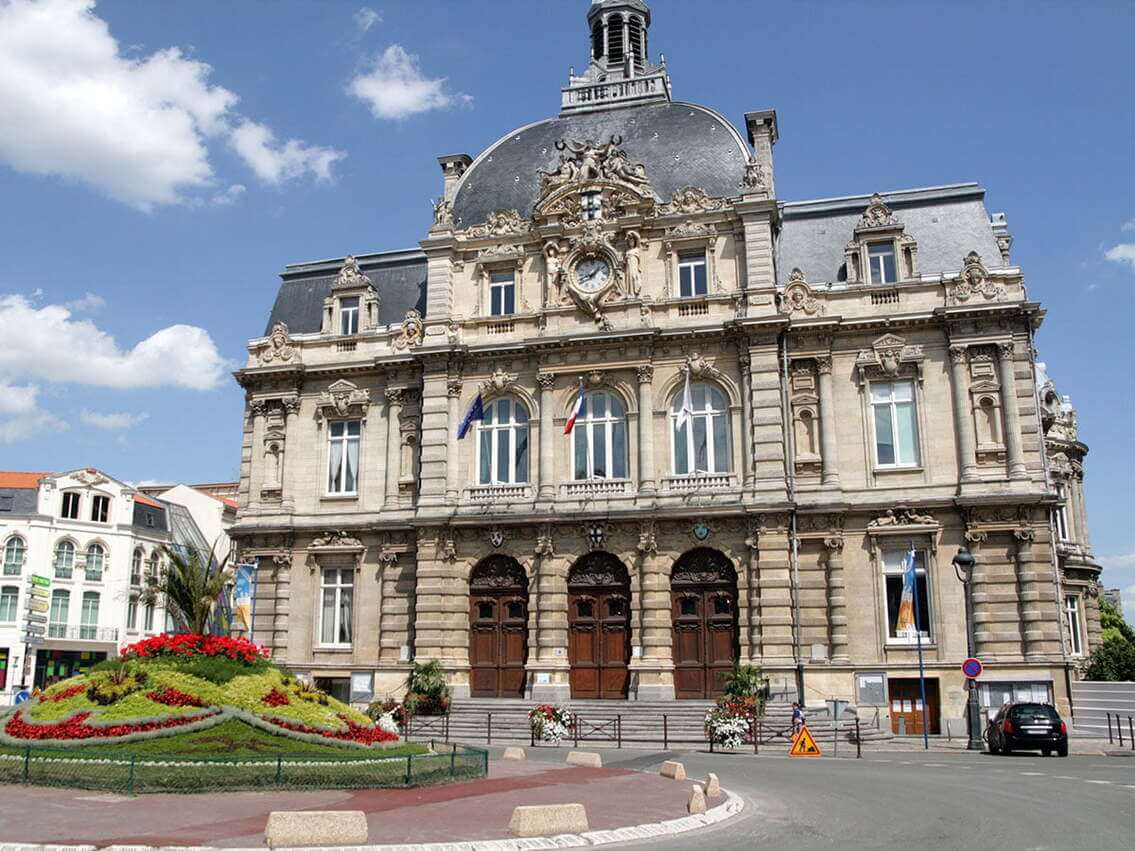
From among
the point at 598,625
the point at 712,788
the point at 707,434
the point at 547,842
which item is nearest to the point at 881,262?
the point at 707,434

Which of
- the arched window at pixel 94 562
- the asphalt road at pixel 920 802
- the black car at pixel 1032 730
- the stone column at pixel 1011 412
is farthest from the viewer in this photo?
the arched window at pixel 94 562

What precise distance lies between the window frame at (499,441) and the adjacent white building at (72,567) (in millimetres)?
26864

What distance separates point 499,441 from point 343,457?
6.37 m

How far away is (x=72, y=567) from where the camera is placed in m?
58.6

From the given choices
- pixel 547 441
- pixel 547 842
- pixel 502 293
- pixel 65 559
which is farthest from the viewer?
pixel 65 559

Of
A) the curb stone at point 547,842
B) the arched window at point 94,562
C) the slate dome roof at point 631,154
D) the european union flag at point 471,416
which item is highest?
the slate dome roof at point 631,154

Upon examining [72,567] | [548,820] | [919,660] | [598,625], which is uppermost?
[72,567]

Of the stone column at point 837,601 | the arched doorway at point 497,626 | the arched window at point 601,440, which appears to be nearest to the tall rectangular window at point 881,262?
the stone column at point 837,601

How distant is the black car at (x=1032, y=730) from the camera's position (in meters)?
26.7

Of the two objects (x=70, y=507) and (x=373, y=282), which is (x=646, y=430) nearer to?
(x=373, y=282)

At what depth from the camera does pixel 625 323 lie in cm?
3794

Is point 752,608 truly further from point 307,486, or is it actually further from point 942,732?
point 307,486


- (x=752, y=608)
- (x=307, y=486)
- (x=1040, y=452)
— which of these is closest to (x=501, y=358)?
(x=307, y=486)

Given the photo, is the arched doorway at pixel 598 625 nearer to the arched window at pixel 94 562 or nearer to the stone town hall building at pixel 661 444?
the stone town hall building at pixel 661 444
